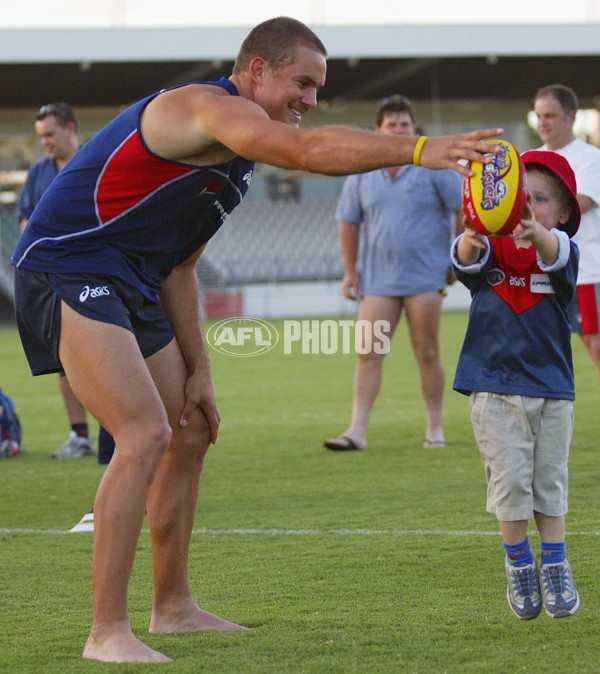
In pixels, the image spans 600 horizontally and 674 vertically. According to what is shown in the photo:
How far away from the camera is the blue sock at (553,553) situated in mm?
3789

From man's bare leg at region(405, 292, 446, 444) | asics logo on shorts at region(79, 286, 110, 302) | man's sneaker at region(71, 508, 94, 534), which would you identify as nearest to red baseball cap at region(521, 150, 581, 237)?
asics logo on shorts at region(79, 286, 110, 302)

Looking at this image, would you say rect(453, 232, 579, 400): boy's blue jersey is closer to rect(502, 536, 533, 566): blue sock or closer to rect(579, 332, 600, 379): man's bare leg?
rect(502, 536, 533, 566): blue sock

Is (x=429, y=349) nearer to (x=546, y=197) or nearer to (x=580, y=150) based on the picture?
(x=580, y=150)

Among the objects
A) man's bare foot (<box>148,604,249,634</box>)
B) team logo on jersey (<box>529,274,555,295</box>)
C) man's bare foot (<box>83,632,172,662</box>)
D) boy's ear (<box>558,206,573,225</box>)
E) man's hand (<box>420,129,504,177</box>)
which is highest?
man's hand (<box>420,129,504,177</box>)

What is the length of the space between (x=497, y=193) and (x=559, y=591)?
1.29 m

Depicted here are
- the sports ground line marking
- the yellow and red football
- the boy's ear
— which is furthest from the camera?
the sports ground line marking

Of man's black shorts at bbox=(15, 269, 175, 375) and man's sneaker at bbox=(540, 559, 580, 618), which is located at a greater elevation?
man's black shorts at bbox=(15, 269, 175, 375)

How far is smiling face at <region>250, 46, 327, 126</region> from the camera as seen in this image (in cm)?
347

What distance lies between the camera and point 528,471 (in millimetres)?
3811

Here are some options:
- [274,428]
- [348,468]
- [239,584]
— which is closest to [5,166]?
[274,428]

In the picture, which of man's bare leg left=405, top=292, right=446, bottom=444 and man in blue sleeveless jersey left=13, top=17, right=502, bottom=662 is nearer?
man in blue sleeveless jersey left=13, top=17, right=502, bottom=662

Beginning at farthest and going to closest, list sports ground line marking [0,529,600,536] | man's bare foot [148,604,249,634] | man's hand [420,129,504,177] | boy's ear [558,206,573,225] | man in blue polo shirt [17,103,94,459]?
man in blue polo shirt [17,103,94,459] → sports ground line marking [0,529,600,536] → boy's ear [558,206,573,225] → man's bare foot [148,604,249,634] → man's hand [420,129,504,177]

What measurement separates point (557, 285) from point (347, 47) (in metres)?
25.7

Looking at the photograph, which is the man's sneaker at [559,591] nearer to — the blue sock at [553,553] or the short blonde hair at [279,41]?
the blue sock at [553,553]
